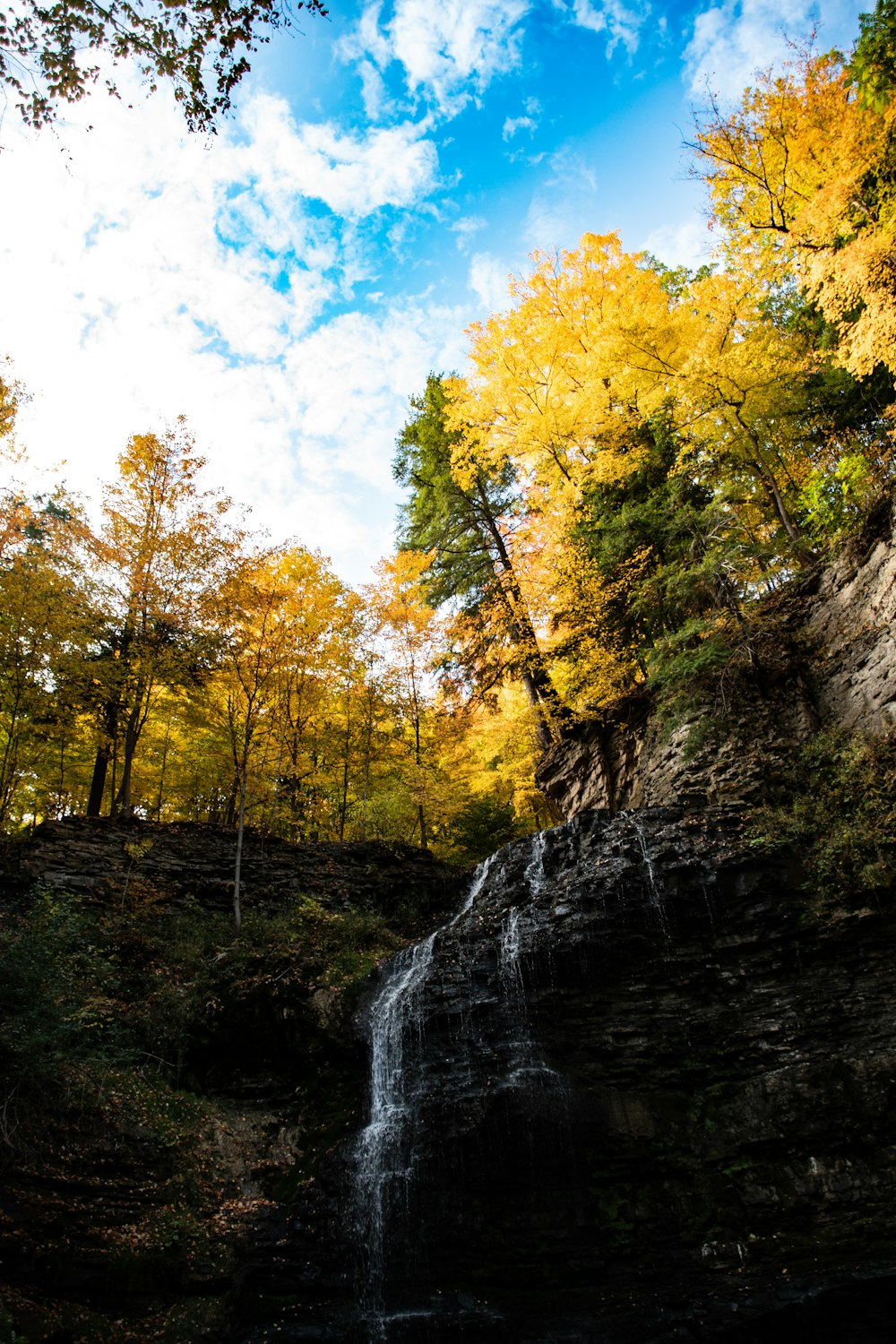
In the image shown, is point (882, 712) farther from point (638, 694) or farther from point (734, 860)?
point (638, 694)

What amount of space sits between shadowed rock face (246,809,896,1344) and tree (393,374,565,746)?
7.15 m

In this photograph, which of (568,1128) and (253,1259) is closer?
(253,1259)

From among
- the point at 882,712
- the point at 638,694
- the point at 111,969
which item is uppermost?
the point at 638,694

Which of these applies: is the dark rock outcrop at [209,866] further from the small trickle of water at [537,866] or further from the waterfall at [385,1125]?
the waterfall at [385,1125]

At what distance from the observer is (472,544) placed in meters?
17.8

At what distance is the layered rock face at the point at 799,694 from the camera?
31.8 ft

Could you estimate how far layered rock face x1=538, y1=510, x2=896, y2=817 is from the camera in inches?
382

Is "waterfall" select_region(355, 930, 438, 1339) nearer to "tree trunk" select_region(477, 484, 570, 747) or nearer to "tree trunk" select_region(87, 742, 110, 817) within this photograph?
"tree trunk" select_region(477, 484, 570, 747)

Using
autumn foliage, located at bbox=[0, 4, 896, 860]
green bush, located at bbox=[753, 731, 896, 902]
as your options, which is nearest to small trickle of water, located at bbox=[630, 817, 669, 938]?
green bush, located at bbox=[753, 731, 896, 902]

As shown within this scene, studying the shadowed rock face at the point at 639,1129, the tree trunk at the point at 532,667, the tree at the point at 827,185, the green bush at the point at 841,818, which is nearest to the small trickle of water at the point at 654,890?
the shadowed rock face at the point at 639,1129

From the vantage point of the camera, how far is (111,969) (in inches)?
390

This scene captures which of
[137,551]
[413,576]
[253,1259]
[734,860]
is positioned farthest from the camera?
[413,576]

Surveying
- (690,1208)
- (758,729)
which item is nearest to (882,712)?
(758,729)

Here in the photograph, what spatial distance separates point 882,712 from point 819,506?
3.86 metres
